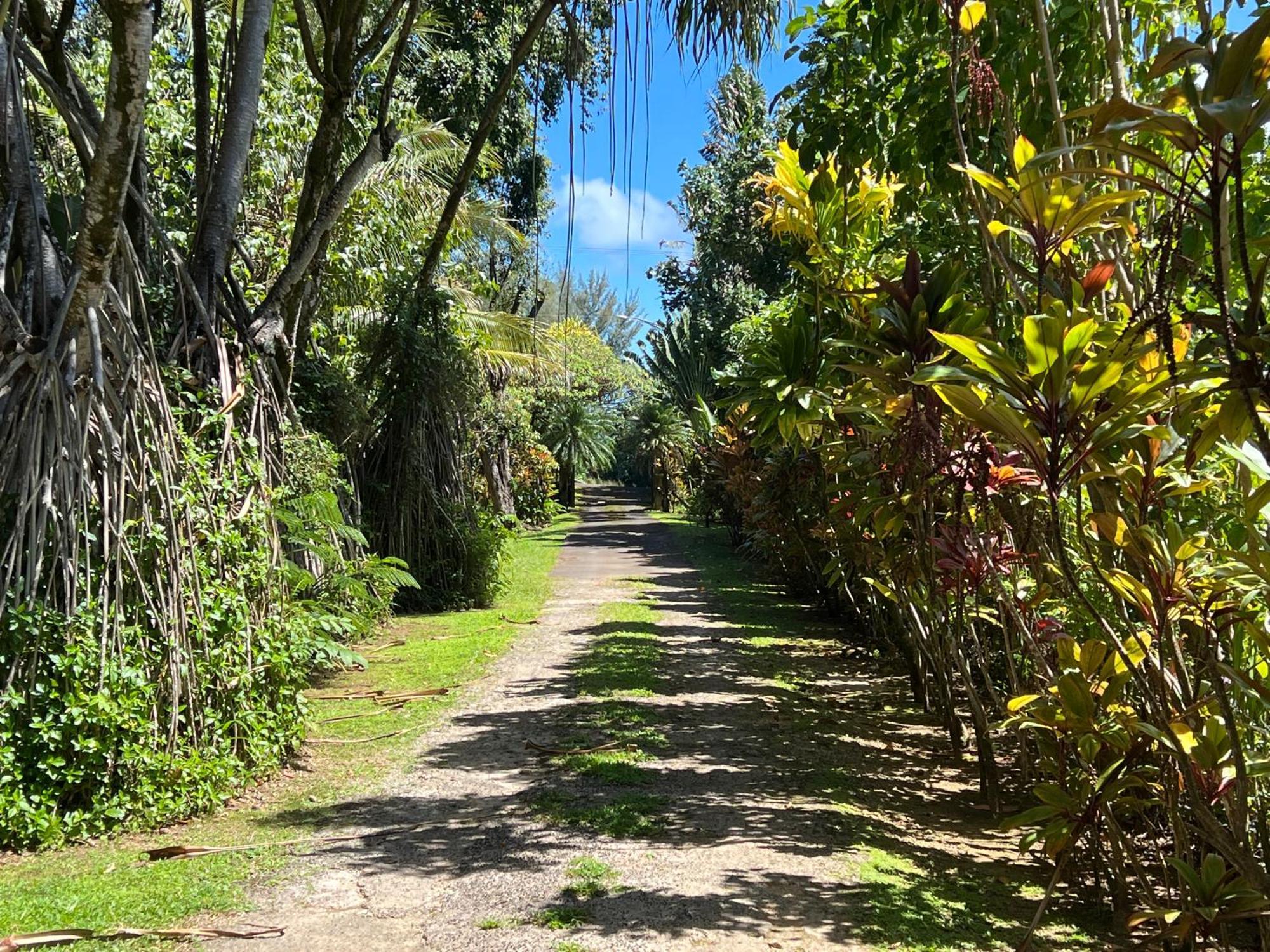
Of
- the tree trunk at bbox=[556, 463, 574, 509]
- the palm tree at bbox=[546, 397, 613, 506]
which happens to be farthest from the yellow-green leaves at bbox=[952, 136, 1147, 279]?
the tree trunk at bbox=[556, 463, 574, 509]

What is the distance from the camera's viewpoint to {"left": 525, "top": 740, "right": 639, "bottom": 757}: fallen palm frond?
5.22m

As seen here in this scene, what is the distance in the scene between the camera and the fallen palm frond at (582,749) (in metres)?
5.22

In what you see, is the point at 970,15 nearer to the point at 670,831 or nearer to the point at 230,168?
the point at 670,831

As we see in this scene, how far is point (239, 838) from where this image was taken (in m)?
4.02

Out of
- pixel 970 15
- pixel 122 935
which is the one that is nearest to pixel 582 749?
pixel 122 935

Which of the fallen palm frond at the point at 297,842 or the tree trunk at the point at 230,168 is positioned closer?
the fallen palm frond at the point at 297,842

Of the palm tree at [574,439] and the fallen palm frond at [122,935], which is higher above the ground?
the palm tree at [574,439]

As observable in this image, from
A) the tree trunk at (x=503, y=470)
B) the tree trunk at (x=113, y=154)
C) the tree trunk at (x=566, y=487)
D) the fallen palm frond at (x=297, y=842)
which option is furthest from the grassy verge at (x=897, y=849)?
the tree trunk at (x=566, y=487)

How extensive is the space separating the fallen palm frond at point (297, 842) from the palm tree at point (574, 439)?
Result: 87.1 feet

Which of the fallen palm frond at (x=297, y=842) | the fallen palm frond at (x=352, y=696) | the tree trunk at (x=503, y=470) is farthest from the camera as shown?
the tree trunk at (x=503, y=470)

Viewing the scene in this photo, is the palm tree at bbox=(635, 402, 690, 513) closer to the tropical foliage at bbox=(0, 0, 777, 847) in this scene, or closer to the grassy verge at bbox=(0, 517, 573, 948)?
the tropical foliage at bbox=(0, 0, 777, 847)

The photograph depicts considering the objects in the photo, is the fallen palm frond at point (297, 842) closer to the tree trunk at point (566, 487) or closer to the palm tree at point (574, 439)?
the palm tree at point (574, 439)

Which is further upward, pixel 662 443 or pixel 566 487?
pixel 662 443

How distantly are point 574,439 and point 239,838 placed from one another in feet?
93.9
